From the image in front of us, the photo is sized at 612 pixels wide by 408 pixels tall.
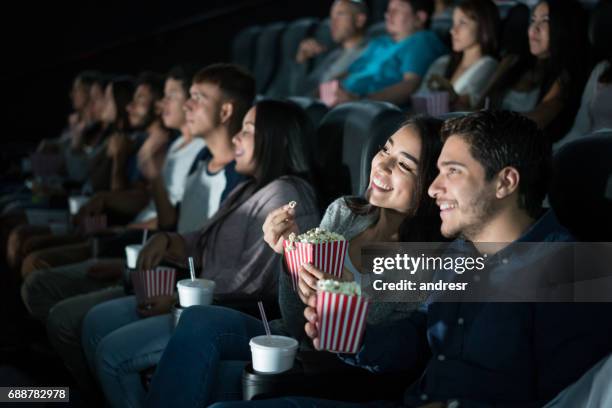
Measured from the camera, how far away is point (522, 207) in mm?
1414

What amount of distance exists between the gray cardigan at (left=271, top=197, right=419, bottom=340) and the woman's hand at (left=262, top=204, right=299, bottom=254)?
70 millimetres

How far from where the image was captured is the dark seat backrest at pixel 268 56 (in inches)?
202

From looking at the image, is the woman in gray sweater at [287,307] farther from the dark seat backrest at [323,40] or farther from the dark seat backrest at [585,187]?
the dark seat backrest at [323,40]

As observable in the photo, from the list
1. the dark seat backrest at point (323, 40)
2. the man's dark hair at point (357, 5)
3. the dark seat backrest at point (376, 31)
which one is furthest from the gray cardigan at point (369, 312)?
the dark seat backrest at point (323, 40)

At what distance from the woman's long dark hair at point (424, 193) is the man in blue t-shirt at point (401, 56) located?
5.52 ft

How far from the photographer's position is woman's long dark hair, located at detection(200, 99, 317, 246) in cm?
216

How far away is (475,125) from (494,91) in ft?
5.01

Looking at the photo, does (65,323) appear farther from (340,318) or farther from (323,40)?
(323,40)

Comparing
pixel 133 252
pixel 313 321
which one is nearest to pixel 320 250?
pixel 313 321

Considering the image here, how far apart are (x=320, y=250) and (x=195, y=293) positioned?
0.48 metres

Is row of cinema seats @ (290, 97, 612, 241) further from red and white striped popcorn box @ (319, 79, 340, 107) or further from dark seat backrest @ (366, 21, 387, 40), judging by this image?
dark seat backrest @ (366, 21, 387, 40)

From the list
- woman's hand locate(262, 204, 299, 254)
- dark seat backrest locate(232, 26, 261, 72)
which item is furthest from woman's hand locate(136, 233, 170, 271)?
dark seat backrest locate(232, 26, 261, 72)

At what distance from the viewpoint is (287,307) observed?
1775 mm

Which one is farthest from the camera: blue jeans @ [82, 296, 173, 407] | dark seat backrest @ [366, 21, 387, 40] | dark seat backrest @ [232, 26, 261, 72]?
dark seat backrest @ [232, 26, 261, 72]
